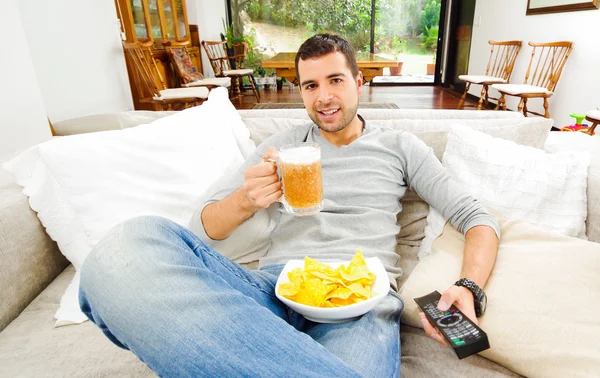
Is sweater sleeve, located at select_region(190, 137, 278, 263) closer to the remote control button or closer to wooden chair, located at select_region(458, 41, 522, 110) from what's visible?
the remote control button

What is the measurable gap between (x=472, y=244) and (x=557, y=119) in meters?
3.65

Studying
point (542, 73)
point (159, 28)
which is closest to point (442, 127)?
point (542, 73)

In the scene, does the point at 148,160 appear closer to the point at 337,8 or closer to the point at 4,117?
the point at 4,117

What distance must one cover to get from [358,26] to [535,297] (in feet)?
25.3

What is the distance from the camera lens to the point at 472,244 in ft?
3.52

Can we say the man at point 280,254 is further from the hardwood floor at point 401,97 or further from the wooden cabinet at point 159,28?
the hardwood floor at point 401,97

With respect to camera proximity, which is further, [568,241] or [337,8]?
[337,8]

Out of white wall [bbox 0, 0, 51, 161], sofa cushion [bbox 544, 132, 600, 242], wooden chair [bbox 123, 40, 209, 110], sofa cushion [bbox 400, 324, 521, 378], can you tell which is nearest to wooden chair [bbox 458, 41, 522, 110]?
sofa cushion [bbox 544, 132, 600, 242]

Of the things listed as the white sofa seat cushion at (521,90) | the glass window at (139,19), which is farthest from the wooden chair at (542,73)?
the glass window at (139,19)

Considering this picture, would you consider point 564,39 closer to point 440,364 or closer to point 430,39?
point 430,39

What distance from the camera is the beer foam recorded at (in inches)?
35.9

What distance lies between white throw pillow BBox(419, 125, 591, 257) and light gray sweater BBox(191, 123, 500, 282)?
4.6 inches

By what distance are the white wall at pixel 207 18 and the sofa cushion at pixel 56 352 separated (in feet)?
20.3

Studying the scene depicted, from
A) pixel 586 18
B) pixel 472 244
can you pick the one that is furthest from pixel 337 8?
pixel 472 244
